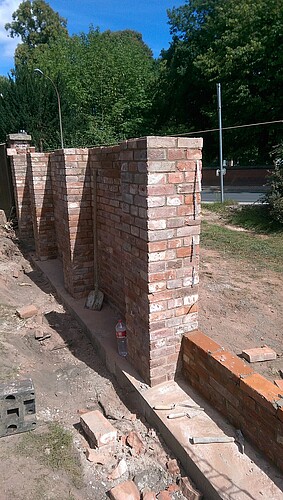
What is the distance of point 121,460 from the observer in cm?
250

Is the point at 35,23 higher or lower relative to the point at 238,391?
higher

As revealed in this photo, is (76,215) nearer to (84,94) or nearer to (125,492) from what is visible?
(125,492)

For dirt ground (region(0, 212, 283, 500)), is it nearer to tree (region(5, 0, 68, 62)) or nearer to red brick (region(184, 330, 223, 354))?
red brick (region(184, 330, 223, 354))

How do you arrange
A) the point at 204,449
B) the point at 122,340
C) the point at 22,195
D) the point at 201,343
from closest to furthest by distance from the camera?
the point at 204,449 < the point at 201,343 < the point at 122,340 < the point at 22,195

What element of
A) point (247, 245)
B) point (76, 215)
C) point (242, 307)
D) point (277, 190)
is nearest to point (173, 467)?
point (242, 307)

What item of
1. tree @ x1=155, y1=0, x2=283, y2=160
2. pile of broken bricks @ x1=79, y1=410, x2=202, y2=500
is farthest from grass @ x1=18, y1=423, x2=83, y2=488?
tree @ x1=155, y1=0, x2=283, y2=160

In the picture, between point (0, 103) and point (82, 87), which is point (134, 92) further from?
point (0, 103)

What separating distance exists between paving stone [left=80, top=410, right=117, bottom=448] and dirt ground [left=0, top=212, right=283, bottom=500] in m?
0.09

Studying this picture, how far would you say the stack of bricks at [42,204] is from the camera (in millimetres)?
6297

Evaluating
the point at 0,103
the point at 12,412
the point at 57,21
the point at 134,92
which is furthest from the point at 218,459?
the point at 57,21

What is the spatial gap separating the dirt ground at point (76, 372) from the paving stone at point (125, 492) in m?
0.10

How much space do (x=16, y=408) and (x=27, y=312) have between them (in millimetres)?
1938

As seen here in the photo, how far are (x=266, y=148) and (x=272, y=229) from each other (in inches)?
607

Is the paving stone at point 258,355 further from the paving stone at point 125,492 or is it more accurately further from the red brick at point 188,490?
the paving stone at point 125,492
